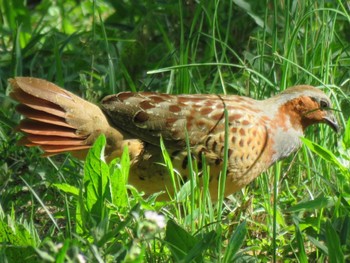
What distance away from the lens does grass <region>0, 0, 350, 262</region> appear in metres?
3.57

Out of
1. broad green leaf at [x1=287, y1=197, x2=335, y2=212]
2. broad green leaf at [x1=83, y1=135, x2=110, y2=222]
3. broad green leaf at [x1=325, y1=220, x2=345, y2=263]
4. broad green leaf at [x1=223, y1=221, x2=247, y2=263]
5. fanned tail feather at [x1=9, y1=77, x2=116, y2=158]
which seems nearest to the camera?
broad green leaf at [x1=325, y1=220, x2=345, y2=263]

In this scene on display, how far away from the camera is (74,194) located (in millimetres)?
3914

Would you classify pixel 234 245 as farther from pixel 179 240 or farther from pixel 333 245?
pixel 333 245

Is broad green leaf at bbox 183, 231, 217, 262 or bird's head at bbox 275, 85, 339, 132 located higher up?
bird's head at bbox 275, 85, 339, 132

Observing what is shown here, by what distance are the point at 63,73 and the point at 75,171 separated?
1201 millimetres

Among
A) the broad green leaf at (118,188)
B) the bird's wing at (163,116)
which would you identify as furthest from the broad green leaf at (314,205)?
the bird's wing at (163,116)

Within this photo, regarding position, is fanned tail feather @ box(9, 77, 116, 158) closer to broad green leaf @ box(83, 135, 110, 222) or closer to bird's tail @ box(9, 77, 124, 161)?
bird's tail @ box(9, 77, 124, 161)

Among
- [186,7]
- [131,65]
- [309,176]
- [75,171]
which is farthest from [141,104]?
[186,7]

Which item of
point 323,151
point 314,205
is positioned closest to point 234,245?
point 314,205

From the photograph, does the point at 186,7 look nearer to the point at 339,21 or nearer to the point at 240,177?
the point at 339,21

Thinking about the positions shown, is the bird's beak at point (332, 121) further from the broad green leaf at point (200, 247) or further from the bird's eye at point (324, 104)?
the broad green leaf at point (200, 247)

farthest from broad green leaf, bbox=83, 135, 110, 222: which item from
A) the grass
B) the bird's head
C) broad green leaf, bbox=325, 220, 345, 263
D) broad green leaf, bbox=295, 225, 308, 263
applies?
the bird's head

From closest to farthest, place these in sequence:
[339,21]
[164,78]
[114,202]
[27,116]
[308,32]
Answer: [114,202] → [27,116] → [308,32] → [164,78] → [339,21]

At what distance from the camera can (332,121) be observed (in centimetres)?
471
